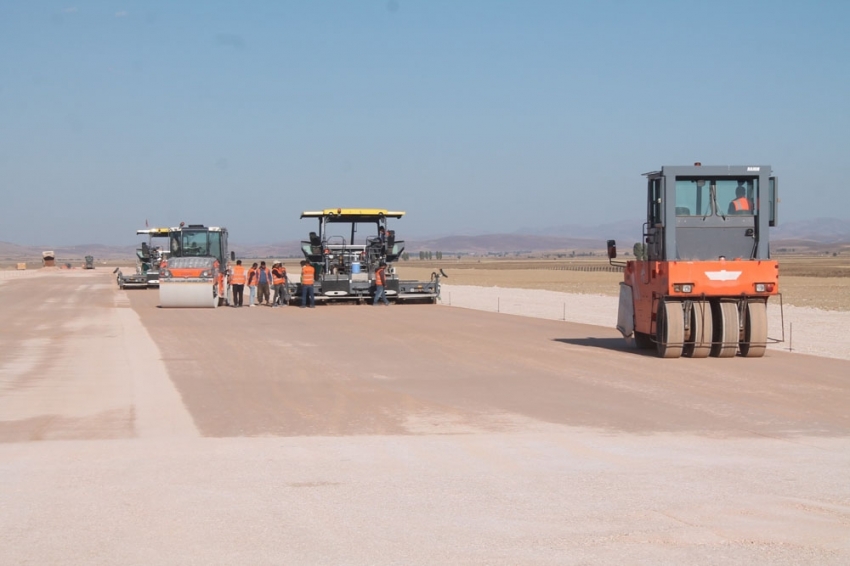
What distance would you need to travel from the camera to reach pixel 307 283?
31047mm

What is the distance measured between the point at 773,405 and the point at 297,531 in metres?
6.95

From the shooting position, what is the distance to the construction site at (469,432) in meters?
6.30

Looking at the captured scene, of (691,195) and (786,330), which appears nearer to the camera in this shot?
(691,195)

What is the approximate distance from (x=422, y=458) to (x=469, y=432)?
4.34 feet

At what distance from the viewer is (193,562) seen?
5781mm

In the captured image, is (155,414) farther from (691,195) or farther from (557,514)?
(691,195)

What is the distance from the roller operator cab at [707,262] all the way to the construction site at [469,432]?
37mm

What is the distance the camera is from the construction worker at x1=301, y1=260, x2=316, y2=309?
30822 millimetres

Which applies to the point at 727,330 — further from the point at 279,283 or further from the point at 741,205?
the point at 279,283

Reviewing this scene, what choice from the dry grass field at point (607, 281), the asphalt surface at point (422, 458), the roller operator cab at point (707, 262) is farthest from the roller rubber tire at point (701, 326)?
the dry grass field at point (607, 281)

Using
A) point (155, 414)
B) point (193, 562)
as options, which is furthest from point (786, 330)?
point (193, 562)

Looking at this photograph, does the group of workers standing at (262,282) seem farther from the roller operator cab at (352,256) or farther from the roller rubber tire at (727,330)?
the roller rubber tire at (727,330)

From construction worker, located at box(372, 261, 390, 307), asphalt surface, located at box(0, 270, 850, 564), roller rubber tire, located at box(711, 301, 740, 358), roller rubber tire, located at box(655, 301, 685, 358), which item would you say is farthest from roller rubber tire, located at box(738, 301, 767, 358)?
construction worker, located at box(372, 261, 390, 307)

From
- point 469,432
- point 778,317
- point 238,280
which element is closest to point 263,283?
point 238,280
